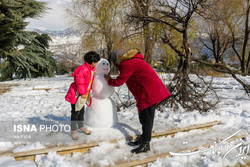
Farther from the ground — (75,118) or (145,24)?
(145,24)

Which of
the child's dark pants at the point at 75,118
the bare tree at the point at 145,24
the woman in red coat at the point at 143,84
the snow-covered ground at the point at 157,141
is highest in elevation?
the bare tree at the point at 145,24

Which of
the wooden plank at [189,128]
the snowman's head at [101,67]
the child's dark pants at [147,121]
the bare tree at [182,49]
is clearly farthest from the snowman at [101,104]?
the bare tree at [182,49]

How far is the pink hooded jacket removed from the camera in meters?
2.82

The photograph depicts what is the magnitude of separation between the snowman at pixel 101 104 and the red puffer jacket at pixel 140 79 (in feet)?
1.26

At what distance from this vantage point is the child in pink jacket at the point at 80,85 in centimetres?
282

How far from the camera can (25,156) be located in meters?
2.47

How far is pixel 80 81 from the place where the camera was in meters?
2.81

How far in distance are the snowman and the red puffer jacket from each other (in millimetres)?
384

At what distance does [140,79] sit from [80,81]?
0.88 m

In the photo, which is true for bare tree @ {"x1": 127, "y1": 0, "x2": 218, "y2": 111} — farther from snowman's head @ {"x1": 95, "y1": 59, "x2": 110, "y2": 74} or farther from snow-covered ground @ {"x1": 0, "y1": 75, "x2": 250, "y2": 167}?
snowman's head @ {"x1": 95, "y1": 59, "x2": 110, "y2": 74}

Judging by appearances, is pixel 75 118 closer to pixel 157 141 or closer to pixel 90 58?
pixel 90 58

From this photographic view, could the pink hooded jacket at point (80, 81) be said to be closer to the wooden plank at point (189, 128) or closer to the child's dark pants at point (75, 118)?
the child's dark pants at point (75, 118)

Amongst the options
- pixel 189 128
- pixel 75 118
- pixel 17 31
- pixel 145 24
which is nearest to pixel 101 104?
pixel 75 118

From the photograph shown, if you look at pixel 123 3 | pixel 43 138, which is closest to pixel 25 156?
pixel 43 138
